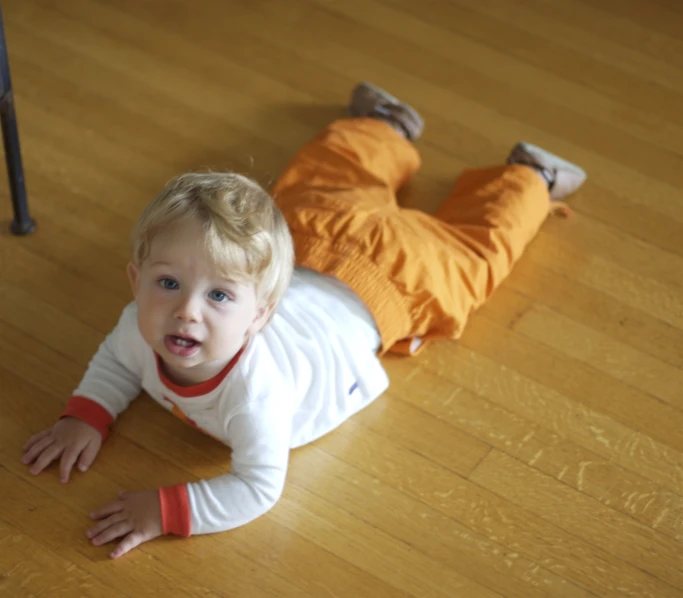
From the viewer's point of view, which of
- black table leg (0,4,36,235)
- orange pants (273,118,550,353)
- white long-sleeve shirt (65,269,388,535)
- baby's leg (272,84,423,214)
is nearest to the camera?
white long-sleeve shirt (65,269,388,535)

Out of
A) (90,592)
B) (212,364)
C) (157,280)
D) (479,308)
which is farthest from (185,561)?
(479,308)

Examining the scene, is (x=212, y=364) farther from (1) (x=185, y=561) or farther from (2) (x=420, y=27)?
(2) (x=420, y=27)

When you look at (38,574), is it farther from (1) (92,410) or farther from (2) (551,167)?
(2) (551,167)

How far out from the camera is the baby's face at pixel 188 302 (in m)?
1.03

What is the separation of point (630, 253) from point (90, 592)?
1.01m

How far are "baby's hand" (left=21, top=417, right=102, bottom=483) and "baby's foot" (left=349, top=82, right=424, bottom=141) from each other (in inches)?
29.8

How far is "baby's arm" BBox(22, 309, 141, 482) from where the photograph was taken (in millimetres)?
1196

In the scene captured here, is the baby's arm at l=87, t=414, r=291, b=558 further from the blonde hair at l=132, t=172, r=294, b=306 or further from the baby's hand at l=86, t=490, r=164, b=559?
the blonde hair at l=132, t=172, r=294, b=306

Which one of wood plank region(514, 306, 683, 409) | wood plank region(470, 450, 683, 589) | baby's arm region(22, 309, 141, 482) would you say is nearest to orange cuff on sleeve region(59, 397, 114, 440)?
baby's arm region(22, 309, 141, 482)

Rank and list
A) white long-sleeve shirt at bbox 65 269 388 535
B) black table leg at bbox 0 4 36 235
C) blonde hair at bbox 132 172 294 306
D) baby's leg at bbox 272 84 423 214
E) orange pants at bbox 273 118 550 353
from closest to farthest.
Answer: blonde hair at bbox 132 172 294 306, white long-sleeve shirt at bbox 65 269 388 535, black table leg at bbox 0 4 36 235, orange pants at bbox 273 118 550 353, baby's leg at bbox 272 84 423 214

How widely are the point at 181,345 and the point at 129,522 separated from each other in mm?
231

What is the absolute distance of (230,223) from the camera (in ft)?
3.39

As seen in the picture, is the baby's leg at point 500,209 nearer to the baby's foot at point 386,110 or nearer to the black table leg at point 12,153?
the baby's foot at point 386,110

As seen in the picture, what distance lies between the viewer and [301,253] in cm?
135
